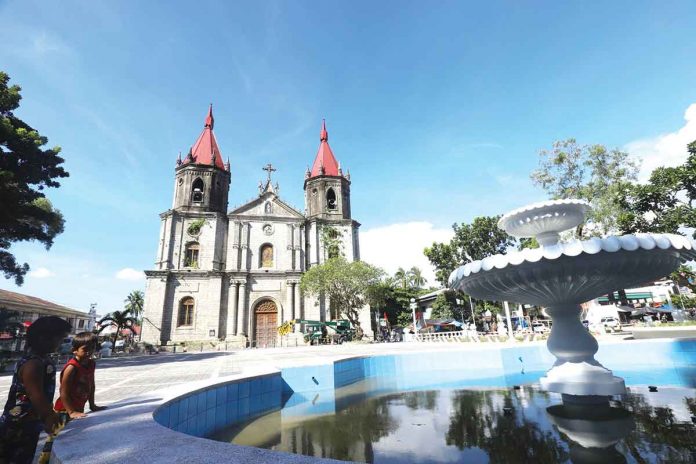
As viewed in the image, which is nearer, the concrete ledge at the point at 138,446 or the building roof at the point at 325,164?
the concrete ledge at the point at 138,446

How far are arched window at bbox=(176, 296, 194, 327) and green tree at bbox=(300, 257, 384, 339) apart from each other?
8673 mm

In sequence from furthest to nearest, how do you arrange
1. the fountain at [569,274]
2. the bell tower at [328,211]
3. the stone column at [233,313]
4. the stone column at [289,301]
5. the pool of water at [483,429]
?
1. the bell tower at [328,211]
2. the stone column at [289,301]
3. the stone column at [233,313]
4. the fountain at [569,274]
5. the pool of water at [483,429]

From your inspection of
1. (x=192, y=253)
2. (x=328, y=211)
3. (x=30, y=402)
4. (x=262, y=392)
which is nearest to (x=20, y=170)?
(x=262, y=392)

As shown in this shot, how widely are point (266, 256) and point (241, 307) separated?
15.9ft

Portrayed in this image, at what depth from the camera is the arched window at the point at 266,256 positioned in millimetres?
29141

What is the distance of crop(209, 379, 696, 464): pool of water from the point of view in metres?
3.72

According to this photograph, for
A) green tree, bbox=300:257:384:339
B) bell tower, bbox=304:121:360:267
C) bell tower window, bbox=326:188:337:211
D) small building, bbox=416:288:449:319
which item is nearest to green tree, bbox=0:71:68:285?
green tree, bbox=300:257:384:339

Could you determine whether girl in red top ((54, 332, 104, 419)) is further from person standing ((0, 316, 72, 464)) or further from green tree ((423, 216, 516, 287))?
green tree ((423, 216, 516, 287))

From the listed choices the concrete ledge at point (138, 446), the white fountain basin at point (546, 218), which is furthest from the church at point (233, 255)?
the concrete ledge at point (138, 446)

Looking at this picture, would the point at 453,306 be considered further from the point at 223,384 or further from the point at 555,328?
the point at 223,384

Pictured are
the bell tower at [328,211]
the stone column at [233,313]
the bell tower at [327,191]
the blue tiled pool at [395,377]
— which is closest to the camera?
the blue tiled pool at [395,377]

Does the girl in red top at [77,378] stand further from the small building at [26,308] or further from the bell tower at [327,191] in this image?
the bell tower at [327,191]

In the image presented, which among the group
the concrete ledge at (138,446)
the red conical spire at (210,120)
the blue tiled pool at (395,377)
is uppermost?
the red conical spire at (210,120)

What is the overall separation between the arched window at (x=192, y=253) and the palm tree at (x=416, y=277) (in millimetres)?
36371
